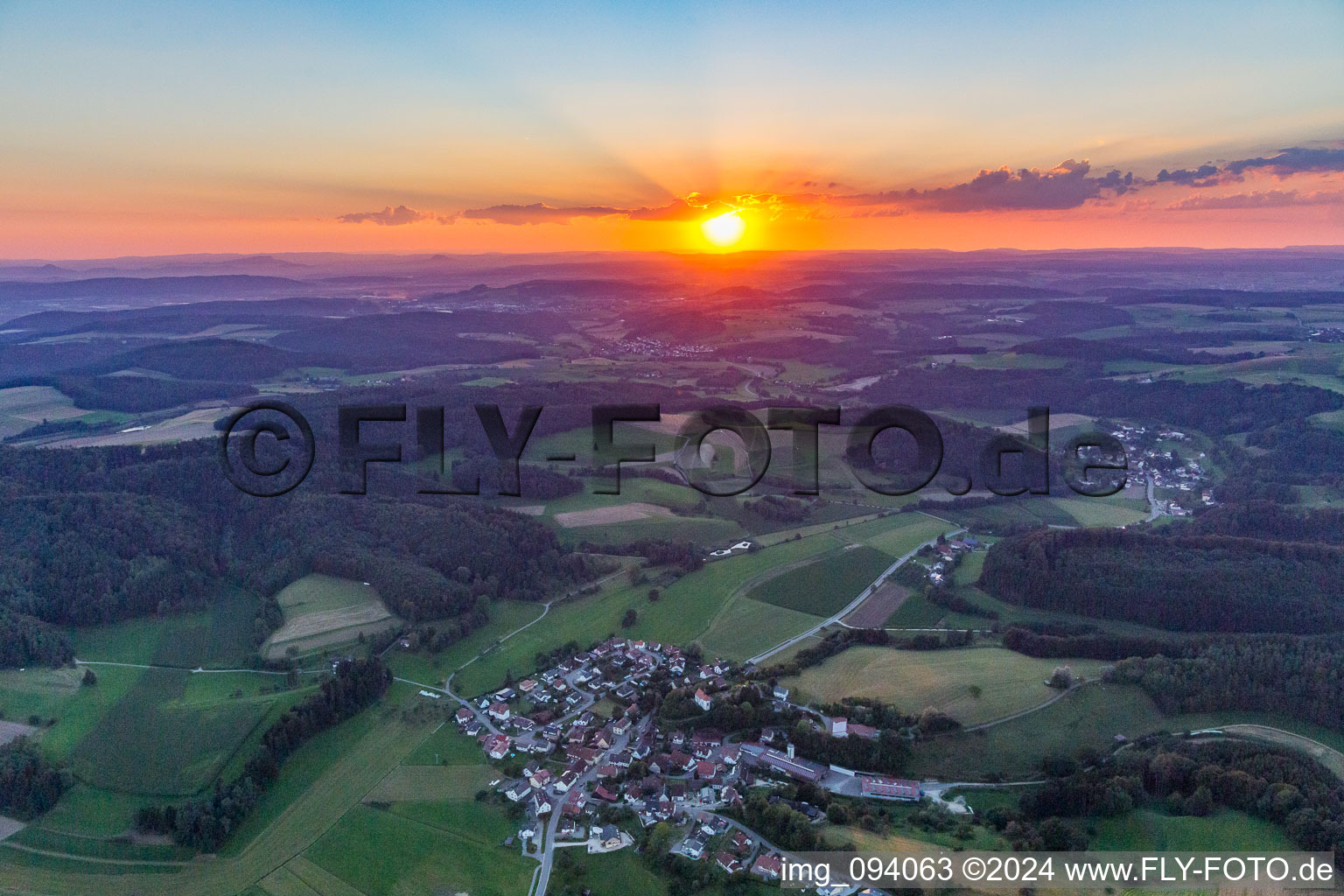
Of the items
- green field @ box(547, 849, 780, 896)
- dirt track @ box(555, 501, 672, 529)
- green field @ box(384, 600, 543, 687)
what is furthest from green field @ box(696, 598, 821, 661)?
green field @ box(547, 849, 780, 896)

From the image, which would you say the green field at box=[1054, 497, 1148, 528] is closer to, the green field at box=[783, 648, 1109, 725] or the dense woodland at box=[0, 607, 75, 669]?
the green field at box=[783, 648, 1109, 725]

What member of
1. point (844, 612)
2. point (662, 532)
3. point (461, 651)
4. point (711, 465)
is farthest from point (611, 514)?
point (844, 612)

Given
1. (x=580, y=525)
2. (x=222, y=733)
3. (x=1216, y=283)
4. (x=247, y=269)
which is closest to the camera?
(x=222, y=733)

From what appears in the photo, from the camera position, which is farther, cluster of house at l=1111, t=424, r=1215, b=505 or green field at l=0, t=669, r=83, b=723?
cluster of house at l=1111, t=424, r=1215, b=505

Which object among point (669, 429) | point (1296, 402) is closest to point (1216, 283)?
point (1296, 402)

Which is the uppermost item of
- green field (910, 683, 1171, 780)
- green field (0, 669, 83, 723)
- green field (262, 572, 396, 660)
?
green field (262, 572, 396, 660)

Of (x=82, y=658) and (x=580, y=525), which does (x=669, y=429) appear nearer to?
(x=580, y=525)

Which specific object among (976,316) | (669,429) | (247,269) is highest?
(247,269)

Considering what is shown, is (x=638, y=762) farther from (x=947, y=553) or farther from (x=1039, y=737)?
(x=947, y=553)
